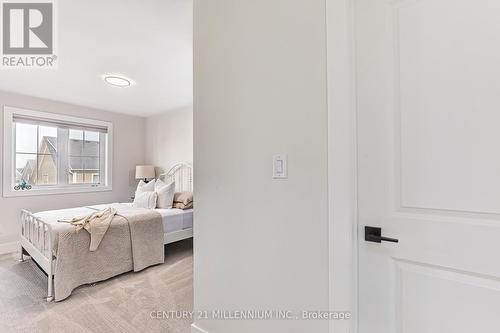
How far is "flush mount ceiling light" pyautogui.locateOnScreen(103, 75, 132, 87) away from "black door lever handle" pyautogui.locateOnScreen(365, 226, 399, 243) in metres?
3.26

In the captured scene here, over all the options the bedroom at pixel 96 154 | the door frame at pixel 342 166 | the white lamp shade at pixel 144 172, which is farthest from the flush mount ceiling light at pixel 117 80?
the door frame at pixel 342 166

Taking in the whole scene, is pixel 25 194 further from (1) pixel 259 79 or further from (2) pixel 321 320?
(2) pixel 321 320

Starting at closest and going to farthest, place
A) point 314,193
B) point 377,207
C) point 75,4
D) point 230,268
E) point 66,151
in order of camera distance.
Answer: point 377,207, point 314,193, point 230,268, point 75,4, point 66,151

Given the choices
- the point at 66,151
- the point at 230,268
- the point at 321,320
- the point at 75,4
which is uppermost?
the point at 75,4

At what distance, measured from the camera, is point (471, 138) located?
88 cm

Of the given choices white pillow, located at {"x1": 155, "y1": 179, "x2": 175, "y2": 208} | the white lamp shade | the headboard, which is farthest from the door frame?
the white lamp shade

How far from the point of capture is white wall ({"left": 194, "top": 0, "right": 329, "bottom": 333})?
3.83 feet

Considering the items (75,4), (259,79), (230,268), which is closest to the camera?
(259,79)

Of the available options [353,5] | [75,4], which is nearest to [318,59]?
[353,5]

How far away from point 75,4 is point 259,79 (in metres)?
1.63

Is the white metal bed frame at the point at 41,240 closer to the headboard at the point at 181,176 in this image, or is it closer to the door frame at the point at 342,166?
the headboard at the point at 181,176

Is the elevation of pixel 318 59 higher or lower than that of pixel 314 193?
higher

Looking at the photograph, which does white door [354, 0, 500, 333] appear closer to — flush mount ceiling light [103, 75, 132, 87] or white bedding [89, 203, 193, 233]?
white bedding [89, 203, 193, 233]

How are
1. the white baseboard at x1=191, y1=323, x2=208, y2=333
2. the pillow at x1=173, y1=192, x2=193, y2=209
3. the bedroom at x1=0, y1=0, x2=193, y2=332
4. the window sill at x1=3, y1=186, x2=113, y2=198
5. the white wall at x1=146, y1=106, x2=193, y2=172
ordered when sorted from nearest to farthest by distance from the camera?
the white baseboard at x1=191, y1=323, x2=208, y2=333 < the bedroom at x1=0, y1=0, x2=193, y2=332 < the window sill at x1=3, y1=186, x2=113, y2=198 < the pillow at x1=173, y1=192, x2=193, y2=209 < the white wall at x1=146, y1=106, x2=193, y2=172
